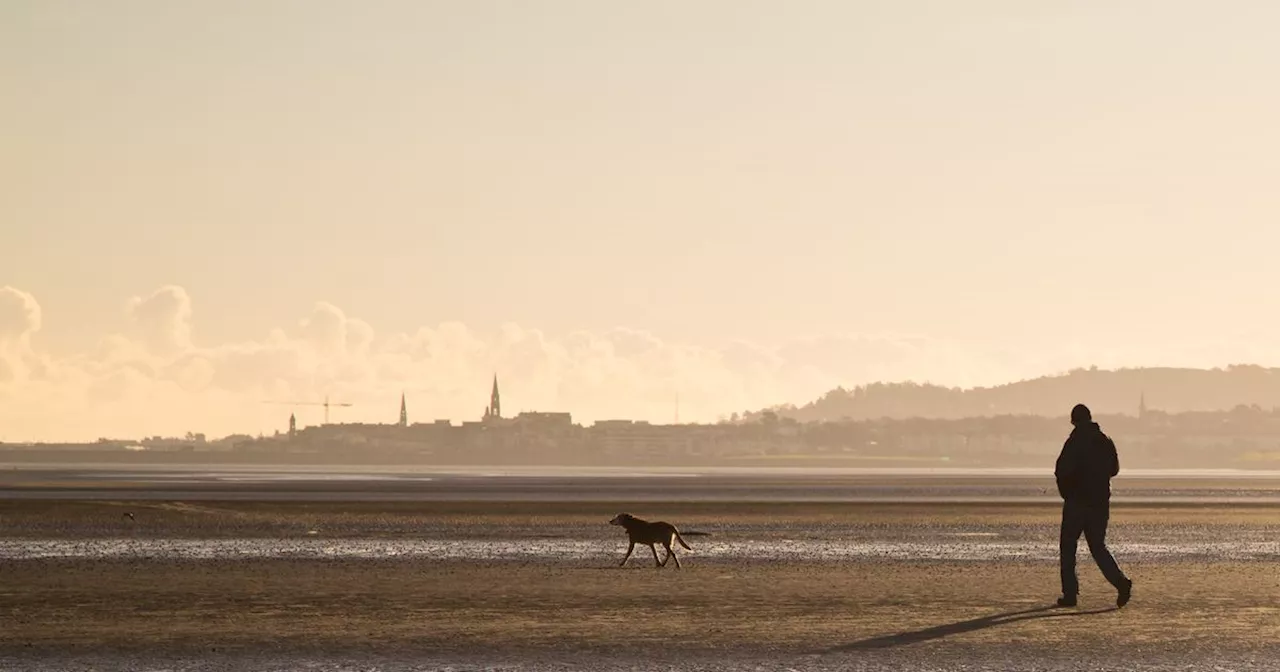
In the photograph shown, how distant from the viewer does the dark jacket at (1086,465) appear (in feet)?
69.9

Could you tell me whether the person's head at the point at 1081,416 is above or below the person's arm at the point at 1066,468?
above

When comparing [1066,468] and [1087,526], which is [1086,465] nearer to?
[1066,468]

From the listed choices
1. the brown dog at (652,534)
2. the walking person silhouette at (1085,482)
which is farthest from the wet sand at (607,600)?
the walking person silhouette at (1085,482)

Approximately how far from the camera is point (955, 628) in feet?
61.1

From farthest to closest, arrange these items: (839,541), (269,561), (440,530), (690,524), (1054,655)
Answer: (690,524) < (440,530) < (839,541) < (269,561) < (1054,655)

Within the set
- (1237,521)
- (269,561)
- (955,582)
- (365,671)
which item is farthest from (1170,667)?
(1237,521)

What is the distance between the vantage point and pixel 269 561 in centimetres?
2934

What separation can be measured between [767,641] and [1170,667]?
4235mm

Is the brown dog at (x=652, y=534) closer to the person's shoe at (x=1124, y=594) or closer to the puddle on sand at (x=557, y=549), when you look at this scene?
the puddle on sand at (x=557, y=549)

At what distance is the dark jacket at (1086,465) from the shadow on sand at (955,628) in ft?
5.25

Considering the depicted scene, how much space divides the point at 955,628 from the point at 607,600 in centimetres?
545

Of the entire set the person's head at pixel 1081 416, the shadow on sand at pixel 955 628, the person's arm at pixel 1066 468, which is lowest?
the shadow on sand at pixel 955 628

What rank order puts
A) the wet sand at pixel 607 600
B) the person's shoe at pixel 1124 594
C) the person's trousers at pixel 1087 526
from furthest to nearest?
the person's trousers at pixel 1087 526 → the person's shoe at pixel 1124 594 → the wet sand at pixel 607 600

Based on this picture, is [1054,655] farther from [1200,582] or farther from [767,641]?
[1200,582]
